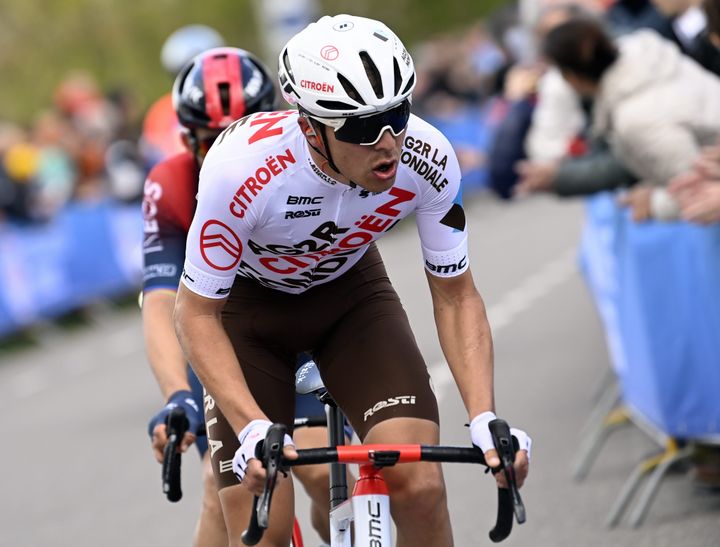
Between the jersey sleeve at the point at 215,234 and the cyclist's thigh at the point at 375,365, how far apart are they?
52 centimetres

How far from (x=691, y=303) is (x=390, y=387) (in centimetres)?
272

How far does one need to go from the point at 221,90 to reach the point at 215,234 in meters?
1.34

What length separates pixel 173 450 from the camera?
498cm

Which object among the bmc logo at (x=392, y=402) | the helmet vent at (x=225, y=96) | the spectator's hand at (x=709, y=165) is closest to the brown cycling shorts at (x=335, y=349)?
the bmc logo at (x=392, y=402)

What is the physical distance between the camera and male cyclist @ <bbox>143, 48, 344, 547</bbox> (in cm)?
559

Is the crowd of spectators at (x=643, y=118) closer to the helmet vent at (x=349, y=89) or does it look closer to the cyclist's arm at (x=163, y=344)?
the cyclist's arm at (x=163, y=344)

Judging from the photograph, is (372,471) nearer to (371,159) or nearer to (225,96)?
(371,159)

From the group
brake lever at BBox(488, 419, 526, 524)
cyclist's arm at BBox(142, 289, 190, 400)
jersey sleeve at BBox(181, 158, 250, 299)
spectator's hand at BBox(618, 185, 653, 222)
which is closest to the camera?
brake lever at BBox(488, 419, 526, 524)

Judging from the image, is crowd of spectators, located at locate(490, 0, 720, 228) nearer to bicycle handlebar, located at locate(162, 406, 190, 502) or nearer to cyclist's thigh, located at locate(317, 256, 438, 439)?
cyclist's thigh, located at locate(317, 256, 438, 439)

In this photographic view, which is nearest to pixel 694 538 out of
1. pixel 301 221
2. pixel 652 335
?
pixel 652 335

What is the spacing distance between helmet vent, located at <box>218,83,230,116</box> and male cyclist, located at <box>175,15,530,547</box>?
912 millimetres

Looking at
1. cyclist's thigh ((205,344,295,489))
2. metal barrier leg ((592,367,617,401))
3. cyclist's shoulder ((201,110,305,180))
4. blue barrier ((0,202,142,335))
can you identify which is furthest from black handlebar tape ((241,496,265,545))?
blue barrier ((0,202,142,335))

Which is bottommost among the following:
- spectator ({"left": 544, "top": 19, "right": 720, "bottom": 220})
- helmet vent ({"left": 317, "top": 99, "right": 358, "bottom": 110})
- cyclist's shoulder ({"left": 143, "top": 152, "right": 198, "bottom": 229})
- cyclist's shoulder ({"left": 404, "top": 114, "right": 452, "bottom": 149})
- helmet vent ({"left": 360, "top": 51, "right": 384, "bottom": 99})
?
spectator ({"left": 544, "top": 19, "right": 720, "bottom": 220})

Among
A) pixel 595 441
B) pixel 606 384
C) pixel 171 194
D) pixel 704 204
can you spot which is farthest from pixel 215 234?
pixel 606 384
